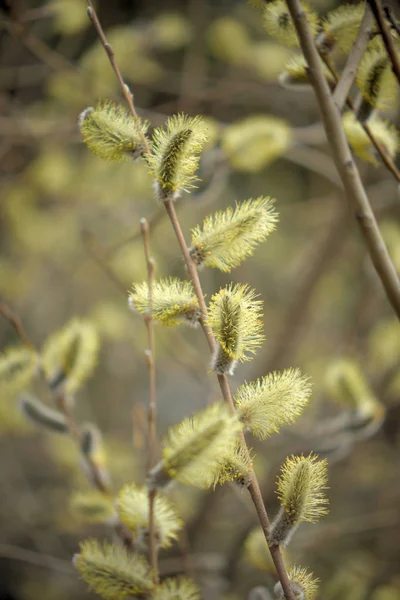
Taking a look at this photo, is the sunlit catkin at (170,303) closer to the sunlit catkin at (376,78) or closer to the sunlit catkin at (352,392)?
the sunlit catkin at (376,78)

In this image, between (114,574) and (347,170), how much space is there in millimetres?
388

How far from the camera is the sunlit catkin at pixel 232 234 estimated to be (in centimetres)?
43

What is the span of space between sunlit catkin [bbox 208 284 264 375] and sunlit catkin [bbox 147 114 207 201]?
0.34ft

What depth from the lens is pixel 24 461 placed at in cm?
187

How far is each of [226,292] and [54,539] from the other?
49.5 inches

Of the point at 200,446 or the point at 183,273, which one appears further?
the point at 183,273

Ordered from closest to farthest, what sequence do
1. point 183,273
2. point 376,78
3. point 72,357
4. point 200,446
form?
point 200,446 → point 376,78 → point 72,357 → point 183,273

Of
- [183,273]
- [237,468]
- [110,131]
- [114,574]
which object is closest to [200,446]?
[237,468]

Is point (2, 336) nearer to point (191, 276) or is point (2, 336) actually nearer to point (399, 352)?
point (399, 352)

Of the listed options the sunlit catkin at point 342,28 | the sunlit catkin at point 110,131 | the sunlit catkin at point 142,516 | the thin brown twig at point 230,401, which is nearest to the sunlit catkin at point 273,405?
the thin brown twig at point 230,401

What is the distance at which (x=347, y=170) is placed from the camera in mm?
398

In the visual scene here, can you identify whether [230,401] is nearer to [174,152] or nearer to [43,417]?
[174,152]

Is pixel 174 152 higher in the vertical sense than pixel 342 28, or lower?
lower

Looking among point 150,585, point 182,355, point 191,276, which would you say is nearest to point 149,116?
point 182,355
